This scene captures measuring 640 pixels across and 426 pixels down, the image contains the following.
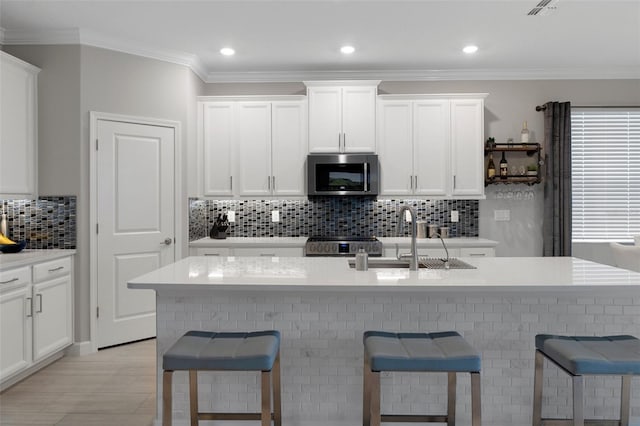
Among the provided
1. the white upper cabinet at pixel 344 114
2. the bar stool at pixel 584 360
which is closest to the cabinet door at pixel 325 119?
the white upper cabinet at pixel 344 114

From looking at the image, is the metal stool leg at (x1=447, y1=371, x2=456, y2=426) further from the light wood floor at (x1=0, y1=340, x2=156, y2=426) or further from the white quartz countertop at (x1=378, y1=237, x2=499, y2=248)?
the white quartz countertop at (x1=378, y1=237, x2=499, y2=248)

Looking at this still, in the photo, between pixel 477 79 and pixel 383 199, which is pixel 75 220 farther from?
pixel 477 79

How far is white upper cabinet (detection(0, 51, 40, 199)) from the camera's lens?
3.58 m

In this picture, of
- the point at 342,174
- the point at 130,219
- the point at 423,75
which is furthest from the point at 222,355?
the point at 423,75

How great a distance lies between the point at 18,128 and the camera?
3748 millimetres

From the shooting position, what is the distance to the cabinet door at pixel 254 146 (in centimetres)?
494

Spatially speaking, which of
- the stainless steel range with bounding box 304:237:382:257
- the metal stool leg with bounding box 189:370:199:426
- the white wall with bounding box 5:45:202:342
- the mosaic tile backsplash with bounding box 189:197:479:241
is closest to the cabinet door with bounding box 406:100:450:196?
the mosaic tile backsplash with bounding box 189:197:479:241

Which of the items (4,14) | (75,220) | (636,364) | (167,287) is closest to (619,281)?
(636,364)

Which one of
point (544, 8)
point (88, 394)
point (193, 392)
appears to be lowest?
point (88, 394)

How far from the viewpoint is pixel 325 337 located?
99.0 inches

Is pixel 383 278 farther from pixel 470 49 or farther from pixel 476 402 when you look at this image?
pixel 470 49

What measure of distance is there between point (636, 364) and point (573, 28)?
3089mm

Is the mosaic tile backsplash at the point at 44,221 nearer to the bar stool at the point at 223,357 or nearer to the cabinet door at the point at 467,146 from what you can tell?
the bar stool at the point at 223,357

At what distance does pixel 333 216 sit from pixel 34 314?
2963 mm
